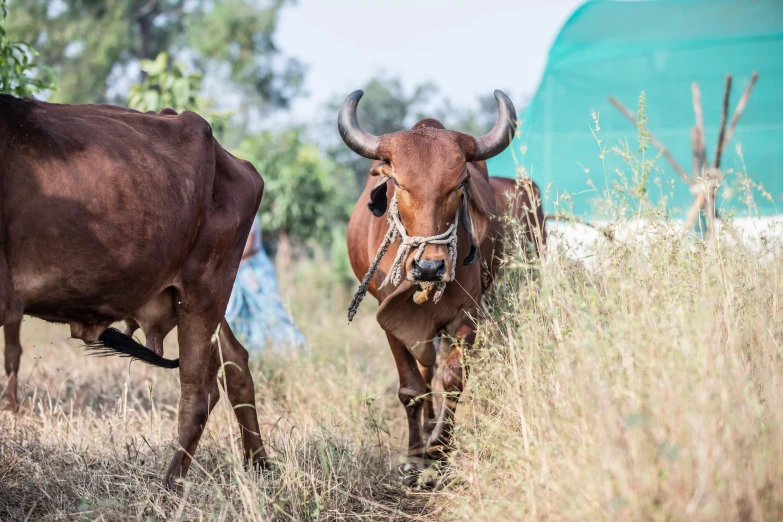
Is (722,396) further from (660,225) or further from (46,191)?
(46,191)

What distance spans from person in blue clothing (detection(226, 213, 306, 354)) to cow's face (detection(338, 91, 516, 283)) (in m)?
3.97

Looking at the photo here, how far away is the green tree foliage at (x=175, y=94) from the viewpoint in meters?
8.72

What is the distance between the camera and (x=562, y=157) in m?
13.2

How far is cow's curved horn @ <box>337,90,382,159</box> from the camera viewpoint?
4.59 meters

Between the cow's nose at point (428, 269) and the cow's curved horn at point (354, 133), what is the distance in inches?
31.2

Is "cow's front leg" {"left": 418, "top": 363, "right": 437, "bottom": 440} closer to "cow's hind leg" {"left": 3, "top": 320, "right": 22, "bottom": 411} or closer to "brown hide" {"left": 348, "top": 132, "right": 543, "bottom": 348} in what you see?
"brown hide" {"left": 348, "top": 132, "right": 543, "bottom": 348}

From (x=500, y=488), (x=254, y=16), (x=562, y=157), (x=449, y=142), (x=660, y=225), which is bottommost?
(x=500, y=488)

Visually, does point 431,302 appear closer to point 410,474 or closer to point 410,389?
point 410,389

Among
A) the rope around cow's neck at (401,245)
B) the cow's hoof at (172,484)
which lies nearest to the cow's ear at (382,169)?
the rope around cow's neck at (401,245)

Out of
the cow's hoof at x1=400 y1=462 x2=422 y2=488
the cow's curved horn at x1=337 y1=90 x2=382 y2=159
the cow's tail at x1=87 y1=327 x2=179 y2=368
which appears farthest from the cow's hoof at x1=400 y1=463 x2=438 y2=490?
the cow's curved horn at x1=337 y1=90 x2=382 y2=159

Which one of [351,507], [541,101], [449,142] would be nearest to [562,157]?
[541,101]

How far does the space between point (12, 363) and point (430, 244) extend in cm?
345

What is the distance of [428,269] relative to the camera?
4.11 m

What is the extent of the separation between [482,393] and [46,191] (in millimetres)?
2274
